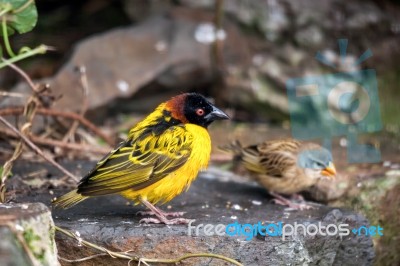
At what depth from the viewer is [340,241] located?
16.4 feet

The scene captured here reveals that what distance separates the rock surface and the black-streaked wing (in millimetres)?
885

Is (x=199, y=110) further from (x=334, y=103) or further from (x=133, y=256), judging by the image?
(x=334, y=103)

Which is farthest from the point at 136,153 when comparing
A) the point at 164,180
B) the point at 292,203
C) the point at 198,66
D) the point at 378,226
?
the point at 198,66

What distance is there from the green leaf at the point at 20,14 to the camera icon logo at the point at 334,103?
3.34 meters

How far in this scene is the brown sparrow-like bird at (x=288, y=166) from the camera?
5719 millimetres

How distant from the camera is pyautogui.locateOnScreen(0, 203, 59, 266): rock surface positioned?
11.2 ft

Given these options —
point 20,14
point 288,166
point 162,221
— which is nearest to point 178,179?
point 162,221

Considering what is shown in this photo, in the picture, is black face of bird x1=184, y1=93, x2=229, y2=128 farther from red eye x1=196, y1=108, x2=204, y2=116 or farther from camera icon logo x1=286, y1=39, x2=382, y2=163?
camera icon logo x1=286, y1=39, x2=382, y2=163

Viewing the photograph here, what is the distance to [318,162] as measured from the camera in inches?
224

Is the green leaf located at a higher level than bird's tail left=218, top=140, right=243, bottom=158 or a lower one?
higher

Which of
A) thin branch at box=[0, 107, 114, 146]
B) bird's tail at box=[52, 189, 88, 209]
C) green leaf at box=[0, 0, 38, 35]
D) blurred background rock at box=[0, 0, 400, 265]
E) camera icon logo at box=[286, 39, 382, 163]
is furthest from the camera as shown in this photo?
blurred background rock at box=[0, 0, 400, 265]

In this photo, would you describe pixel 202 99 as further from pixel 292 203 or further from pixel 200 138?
pixel 292 203

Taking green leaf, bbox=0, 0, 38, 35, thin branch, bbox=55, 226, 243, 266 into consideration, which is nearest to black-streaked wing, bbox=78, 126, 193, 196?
thin branch, bbox=55, 226, 243, 266

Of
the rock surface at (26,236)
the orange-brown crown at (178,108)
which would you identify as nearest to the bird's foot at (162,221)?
the orange-brown crown at (178,108)
